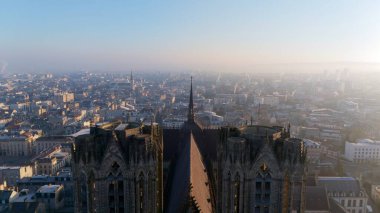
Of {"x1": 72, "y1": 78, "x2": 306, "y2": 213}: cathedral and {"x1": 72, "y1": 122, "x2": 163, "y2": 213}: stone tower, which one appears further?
{"x1": 72, "y1": 122, "x2": 163, "y2": 213}: stone tower

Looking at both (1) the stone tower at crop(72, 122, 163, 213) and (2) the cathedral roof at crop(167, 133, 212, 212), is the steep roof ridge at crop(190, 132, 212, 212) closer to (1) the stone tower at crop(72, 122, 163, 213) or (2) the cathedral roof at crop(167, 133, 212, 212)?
(2) the cathedral roof at crop(167, 133, 212, 212)

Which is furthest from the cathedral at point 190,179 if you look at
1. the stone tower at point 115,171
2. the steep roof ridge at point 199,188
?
the steep roof ridge at point 199,188

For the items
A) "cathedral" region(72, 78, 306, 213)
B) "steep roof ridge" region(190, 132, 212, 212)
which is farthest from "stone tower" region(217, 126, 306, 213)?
"steep roof ridge" region(190, 132, 212, 212)

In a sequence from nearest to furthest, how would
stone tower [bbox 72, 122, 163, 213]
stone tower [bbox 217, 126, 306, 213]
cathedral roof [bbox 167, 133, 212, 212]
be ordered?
stone tower [bbox 217, 126, 306, 213] → stone tower [bbox 72, 122, 163, 213] → cathedral roof [bbox 167, 133, 212, 212]

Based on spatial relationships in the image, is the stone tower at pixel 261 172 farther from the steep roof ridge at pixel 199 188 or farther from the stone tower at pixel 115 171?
the stone tower at pixel 115 171

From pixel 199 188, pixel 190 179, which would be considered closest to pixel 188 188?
pixel 190 179

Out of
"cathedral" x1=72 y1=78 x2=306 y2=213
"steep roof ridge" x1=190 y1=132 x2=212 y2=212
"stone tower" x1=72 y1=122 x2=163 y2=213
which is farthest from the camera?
"steep roof ridge" x1=190 y1=132 x2=212 y2=212

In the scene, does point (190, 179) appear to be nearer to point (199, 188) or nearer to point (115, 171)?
point (199, 188)
